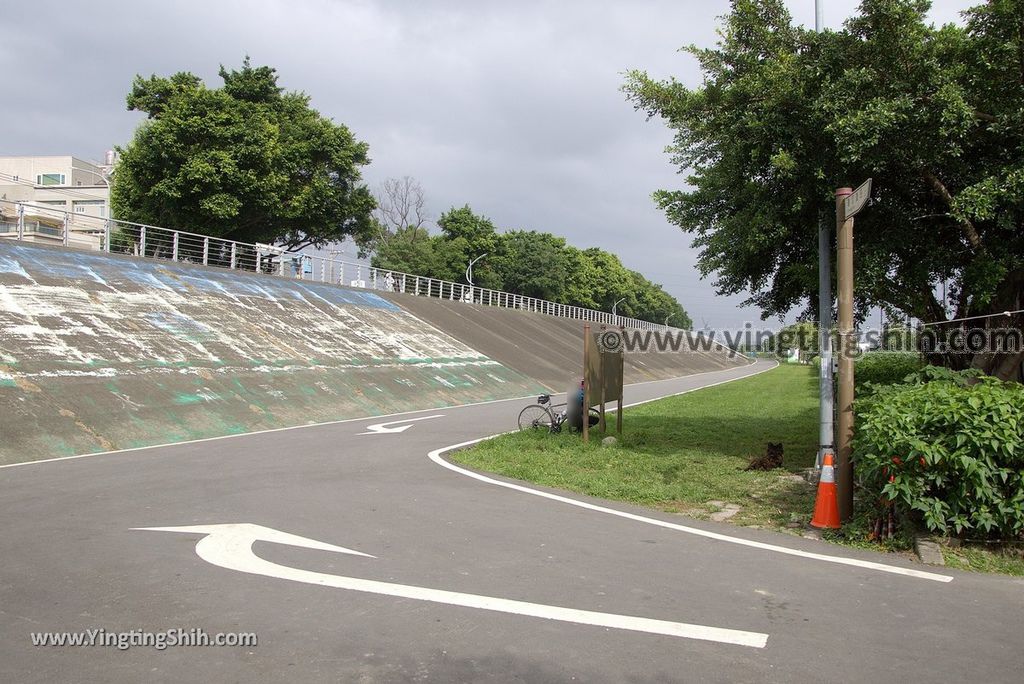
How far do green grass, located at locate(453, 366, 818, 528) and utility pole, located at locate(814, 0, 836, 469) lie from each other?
2.65 feet

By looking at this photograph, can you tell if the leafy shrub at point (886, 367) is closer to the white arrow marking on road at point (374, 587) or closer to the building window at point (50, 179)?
the white arrow marking on road at point (374, 587)

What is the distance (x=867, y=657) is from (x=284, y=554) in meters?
4.32

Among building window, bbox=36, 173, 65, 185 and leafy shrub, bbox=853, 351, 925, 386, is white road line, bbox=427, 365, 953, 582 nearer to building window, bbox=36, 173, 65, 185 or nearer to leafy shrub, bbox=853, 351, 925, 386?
leafy shrub, bbox=853, 351, 925, 386

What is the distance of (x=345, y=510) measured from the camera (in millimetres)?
7543

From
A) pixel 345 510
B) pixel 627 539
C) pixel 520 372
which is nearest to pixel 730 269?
pixel 627 539

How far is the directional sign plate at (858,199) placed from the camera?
271 inches

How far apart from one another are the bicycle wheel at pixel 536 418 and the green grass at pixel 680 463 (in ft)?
2.20

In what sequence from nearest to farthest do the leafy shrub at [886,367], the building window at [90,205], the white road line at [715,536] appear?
the white road line at [715,536], the leafy shrub at [886,367], the building window at [90,205]

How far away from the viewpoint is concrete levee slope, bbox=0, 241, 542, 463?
13148 mm

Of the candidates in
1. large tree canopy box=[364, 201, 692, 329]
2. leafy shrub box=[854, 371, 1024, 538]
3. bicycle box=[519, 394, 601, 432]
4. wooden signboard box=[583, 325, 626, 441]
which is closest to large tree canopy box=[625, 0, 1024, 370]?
leafy shrub box=[854, 371, 1024, 538]

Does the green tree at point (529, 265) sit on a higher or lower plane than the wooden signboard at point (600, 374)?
higher

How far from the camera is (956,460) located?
19.5 ft

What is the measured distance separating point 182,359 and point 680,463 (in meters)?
12.8

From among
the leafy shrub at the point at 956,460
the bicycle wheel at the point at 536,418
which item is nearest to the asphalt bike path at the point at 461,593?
the leafy shrub at the point at 956,460
